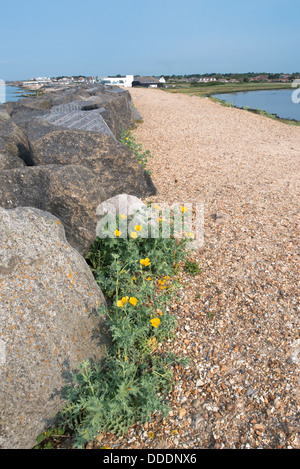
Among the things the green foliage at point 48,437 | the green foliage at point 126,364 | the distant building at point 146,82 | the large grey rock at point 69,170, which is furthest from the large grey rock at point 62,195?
the distant building at point 146,82

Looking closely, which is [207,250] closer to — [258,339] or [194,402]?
[258,339]

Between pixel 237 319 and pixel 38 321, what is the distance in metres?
2.07

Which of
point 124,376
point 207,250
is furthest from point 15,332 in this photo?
point 207,250

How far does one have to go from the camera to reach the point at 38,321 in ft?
8.41

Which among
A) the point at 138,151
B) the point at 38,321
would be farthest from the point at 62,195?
the point at 138,151

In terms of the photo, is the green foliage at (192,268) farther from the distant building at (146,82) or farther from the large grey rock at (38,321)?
the distant building at (146,82)

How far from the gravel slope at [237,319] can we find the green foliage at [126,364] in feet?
0.49

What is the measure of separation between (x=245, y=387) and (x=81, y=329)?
1.55m

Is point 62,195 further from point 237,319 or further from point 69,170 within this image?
point 237,319

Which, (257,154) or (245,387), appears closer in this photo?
(245,387)

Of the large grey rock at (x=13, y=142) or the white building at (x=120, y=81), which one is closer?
the large grey rock at (x=13, y=142)

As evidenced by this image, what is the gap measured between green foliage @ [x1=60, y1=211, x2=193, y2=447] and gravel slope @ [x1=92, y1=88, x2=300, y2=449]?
148 mm

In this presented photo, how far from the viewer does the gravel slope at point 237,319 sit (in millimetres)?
2480
